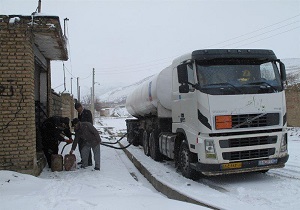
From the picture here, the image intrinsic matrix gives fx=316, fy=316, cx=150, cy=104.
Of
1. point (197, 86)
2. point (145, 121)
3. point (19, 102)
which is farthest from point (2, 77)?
point (145, 121)

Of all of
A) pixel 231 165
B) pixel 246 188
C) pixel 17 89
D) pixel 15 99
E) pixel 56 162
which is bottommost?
pixel 246 188

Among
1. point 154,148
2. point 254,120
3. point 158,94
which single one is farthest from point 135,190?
point 154,148

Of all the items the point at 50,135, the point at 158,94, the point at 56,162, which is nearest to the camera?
the point at 56,162

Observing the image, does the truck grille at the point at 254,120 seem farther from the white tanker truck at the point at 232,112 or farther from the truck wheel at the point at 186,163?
the truck wheel at the point at 186,163

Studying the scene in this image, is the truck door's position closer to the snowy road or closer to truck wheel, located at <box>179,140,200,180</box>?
truck wheel, located at <box>179,140,200,180</box>

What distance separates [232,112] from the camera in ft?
21.5

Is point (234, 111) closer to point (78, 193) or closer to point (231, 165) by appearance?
point (231, 165)

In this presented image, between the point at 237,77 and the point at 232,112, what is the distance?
85 cm

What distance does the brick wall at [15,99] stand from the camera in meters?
7.04

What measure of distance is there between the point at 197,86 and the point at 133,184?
8.41 feet

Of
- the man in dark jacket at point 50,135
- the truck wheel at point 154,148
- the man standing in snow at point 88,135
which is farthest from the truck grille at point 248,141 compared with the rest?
the man in dark jacket at point 50,135

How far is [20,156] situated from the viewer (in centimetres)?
711

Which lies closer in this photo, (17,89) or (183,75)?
→ (183,75)

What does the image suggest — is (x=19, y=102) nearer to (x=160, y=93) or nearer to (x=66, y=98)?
(x=160, y=93)
